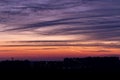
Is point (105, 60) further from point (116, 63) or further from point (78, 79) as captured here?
point (78, 79)

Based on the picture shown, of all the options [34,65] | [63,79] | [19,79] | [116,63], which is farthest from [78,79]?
[34,65]

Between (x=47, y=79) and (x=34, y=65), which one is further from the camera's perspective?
(x=34, y=65)

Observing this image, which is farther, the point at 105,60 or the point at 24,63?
the point at 24,63

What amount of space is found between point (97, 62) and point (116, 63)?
6973 millimetres

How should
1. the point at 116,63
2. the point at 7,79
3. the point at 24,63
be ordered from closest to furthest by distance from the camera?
the point at 7,79 < the point at 116,63 < the point at 24,63

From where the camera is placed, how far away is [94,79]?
52594mm

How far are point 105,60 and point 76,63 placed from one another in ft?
46.5

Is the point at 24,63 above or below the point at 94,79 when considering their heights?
above

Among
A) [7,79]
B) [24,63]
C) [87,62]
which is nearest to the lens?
[7,79]

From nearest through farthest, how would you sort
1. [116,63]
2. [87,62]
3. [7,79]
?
[7,79], [116,63], [87,62]

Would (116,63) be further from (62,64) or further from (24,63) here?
(24,63)

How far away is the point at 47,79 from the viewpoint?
5259 centimetres

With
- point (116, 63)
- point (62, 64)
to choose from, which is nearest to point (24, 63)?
point (62, 64)

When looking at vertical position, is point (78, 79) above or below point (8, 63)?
below
